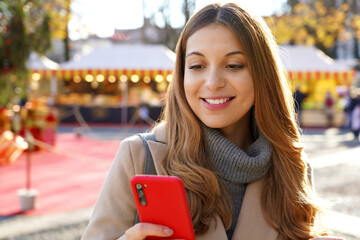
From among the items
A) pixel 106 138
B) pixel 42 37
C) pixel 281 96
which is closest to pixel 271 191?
pixel 281 96

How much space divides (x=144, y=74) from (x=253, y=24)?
16.9 metres

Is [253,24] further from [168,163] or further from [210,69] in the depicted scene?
[168,163]

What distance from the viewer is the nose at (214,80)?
5.42 ft

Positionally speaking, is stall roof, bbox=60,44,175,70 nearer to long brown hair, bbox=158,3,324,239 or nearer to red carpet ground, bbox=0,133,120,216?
red carpet ground, bbox=0,133,120,216

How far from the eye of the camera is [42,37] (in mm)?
6613

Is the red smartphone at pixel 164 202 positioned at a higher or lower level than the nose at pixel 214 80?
lower

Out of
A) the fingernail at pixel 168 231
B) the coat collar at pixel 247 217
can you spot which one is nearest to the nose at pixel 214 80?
the coat collar at pixel 247 217

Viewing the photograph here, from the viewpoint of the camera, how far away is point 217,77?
166 cm

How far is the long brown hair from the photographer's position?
64.4 inches

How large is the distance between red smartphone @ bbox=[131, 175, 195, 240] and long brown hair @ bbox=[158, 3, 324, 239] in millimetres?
202

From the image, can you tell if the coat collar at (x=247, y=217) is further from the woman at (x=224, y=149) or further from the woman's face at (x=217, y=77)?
the woman's face at (x=217, y=77)

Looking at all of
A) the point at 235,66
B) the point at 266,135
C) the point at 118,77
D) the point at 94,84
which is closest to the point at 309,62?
the point at 118,77

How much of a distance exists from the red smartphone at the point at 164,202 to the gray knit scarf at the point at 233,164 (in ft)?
1.24

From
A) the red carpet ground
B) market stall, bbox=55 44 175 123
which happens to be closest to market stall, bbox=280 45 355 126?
market stall, bbox=55 44 175 123
